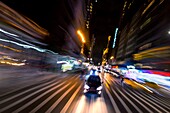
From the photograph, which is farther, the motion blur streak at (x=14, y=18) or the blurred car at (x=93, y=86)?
the motion blur streak at (x=14, y=18)

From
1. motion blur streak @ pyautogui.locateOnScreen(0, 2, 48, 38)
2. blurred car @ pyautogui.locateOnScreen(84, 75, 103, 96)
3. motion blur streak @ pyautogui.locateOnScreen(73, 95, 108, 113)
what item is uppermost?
motion blur streak @ pyautogui.locateOnScreen(0, 2, 48, 38)

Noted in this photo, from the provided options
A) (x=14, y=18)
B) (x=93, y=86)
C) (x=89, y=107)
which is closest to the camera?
(x=89, y=107)

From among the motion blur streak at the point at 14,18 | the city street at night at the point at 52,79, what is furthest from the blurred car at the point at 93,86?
the motion blur streak at the point at 14,18

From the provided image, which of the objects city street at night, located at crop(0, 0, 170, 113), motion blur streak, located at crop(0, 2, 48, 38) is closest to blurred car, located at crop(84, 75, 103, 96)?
city street at night, located at crop(0, 0, 170, 113)

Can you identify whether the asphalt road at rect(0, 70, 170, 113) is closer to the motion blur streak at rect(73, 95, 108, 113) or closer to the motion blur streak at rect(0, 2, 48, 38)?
the motion blur streak at rect(73, 95, 108, 113)

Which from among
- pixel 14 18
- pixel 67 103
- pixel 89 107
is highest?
pixel 14 18

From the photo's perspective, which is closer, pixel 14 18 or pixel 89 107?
pixel 89 107

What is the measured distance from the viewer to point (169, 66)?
110 feet

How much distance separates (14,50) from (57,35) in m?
46.4

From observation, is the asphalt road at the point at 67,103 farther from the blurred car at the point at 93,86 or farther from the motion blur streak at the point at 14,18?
the motion blur streak at the point at 14,18

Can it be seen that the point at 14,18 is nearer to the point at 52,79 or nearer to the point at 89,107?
the point at 52,79

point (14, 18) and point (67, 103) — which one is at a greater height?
point (14, 18)

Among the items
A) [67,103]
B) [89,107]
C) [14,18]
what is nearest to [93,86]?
[67,103]

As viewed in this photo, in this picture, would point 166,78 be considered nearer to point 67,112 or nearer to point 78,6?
point 67,112
